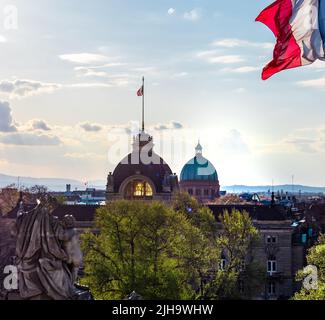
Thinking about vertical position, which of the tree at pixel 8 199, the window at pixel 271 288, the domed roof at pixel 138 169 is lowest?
the window at pixel 271 288

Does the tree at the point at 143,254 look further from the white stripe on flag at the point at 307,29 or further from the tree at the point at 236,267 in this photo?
the white stripe on flag at the point at 307,29

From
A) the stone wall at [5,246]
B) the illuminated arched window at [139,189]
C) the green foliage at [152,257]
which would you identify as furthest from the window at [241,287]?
the illuminated arched window at [139,189]

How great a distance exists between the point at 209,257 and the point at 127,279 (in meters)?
7.59

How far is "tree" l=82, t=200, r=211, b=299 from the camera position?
49469 millimetres

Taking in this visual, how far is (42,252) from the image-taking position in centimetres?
1853

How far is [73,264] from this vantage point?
62.4ft

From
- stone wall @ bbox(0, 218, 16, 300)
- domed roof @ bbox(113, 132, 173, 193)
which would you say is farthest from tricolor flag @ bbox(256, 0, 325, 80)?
domed roof @ bbox(113, 132, 173, 193)

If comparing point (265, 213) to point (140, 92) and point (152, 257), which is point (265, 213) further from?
point (152, 257)

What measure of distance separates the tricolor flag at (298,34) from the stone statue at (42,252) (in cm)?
658

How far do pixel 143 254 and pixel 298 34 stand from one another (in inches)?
1320

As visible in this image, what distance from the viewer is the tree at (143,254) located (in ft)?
162

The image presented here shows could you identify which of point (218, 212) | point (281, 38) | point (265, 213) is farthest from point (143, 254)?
point (281, 38)
